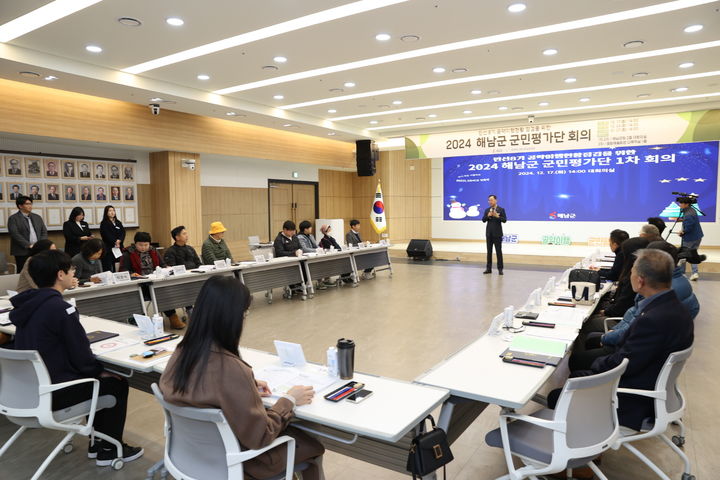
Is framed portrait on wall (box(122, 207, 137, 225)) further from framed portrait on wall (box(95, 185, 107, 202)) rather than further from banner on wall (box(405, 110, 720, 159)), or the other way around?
banner on wall (box(405, 110, 720, 159))

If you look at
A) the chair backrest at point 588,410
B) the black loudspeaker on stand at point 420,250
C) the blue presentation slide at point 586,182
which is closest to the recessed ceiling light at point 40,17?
the chair backrest at point 588,410

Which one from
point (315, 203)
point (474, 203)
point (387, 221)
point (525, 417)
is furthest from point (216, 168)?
point (525, 417)

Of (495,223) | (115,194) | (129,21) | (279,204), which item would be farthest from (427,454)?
(279,204)

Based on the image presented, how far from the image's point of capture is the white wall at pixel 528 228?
1113 cm

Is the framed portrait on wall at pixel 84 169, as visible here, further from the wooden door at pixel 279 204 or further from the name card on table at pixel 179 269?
the wooden door at pixel 279 204

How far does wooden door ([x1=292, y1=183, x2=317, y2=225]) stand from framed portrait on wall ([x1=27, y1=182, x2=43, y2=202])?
6162 mm

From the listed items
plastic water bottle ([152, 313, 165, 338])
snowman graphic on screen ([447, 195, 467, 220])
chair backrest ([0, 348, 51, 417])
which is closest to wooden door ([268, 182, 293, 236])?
snowman graphic on screen ([447, 195, 467, 220])

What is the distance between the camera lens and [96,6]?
178 inches

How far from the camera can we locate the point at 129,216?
909 centimetres

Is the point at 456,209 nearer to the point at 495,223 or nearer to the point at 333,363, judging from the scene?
the point at 495,223

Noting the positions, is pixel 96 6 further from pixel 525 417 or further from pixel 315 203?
pixel 315 203

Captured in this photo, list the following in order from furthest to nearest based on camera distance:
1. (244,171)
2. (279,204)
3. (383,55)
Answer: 1. (279,204)
2. (244,171)
3. (383,55)

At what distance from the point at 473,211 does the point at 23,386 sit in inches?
499

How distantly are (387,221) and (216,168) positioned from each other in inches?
204
